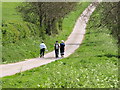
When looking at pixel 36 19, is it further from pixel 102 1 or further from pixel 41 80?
pixel 41 80

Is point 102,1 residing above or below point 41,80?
above

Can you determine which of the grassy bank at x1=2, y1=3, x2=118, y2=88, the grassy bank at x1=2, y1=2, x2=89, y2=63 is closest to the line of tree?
the grassy bank at x1=2, y1=2, x2=89, y2=63

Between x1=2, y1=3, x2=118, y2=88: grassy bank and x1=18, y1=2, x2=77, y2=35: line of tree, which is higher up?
x1=18, y1=2, x2=77, y2=35: line of tree

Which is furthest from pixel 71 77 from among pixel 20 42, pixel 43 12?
pixel 43 12

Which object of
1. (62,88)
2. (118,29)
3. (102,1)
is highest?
(102,1)

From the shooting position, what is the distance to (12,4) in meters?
80.9

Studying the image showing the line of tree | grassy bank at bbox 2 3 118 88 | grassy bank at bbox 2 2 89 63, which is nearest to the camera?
grassy bank at bbox 2 3 118 88

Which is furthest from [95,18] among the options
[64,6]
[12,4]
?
[12,4]

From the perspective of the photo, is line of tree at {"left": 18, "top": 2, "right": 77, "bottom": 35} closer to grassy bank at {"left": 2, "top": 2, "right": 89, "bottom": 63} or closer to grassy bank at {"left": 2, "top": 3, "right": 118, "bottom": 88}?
grassy bank at {"left": 2, "top": 2, "right": 89, "bottom": 63}

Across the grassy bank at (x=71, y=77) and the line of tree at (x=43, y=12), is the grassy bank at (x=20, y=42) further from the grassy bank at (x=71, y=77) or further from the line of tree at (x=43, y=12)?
the grassy bank at (x=71, y=77)

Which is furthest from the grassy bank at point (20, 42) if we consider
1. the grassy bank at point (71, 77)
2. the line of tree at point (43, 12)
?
the grassy bank at point (71, 77)

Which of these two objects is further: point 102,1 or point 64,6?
point 64,6

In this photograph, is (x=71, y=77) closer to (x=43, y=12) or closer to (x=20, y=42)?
(x=20, y=42)

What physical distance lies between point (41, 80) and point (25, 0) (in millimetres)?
29655
